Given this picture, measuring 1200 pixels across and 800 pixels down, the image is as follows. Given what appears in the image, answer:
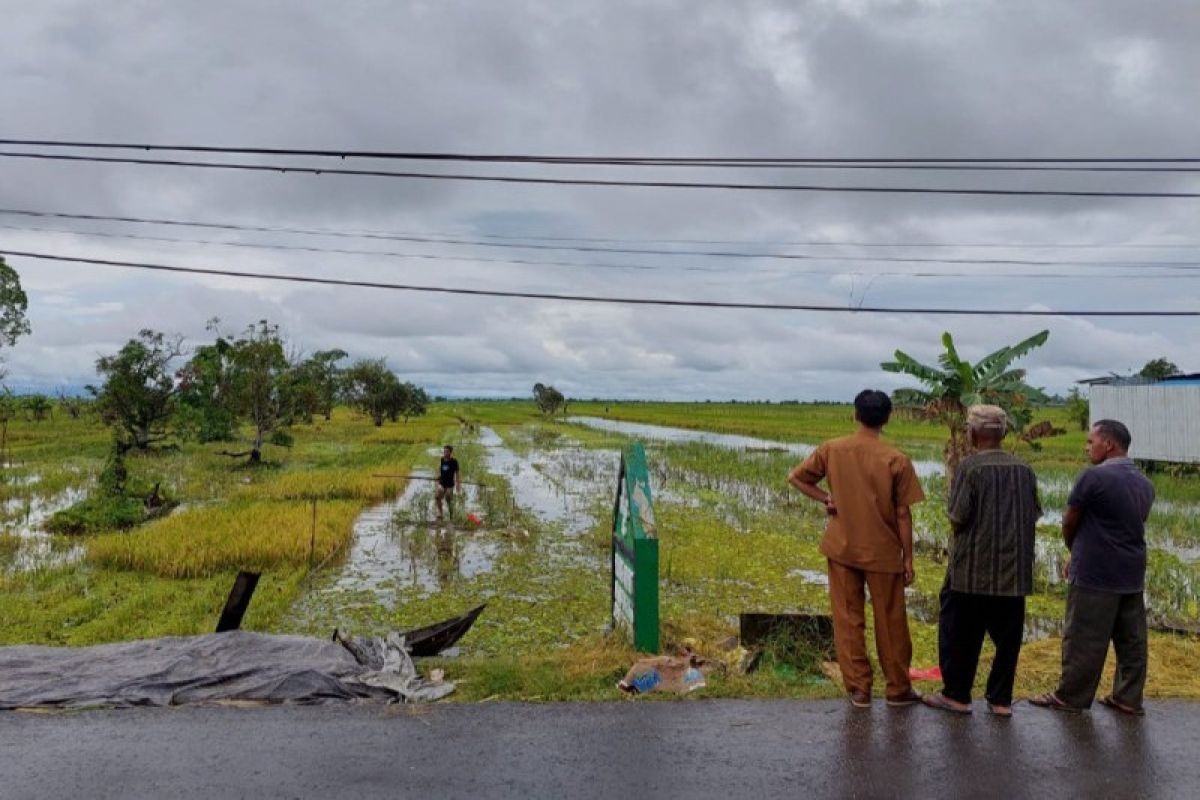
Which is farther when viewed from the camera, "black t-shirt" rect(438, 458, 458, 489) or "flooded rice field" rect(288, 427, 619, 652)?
"black t-shirt" rect(438, 458, 458, 489)

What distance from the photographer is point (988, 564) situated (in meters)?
4.93

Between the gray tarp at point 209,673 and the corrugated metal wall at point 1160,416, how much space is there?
26509 millimetres

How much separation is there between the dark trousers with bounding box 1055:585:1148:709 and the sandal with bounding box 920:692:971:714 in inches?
25.5

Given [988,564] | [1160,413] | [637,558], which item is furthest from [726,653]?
[1160,413]

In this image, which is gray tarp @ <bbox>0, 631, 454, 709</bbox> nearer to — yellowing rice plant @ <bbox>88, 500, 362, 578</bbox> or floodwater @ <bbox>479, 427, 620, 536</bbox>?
yellowing rice plant @ <bbox>88, 500, 362, 578</bbox>

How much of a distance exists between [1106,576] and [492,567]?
9.41 metres

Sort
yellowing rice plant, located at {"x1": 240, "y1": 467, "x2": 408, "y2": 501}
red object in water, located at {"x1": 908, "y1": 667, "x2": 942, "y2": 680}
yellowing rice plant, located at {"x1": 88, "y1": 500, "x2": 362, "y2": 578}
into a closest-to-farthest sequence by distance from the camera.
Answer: red object in water, located at {"x1": 908, "y1": 667, "x2": 942, "y2": 680}, yellowing rice plant, located at {"x1": 88, "y1": 500, "x2": 362, "y2": 578}, yellowing rice plant, located at {"x1": 240, "y1": 467, "x2": 408, "y2": 501}

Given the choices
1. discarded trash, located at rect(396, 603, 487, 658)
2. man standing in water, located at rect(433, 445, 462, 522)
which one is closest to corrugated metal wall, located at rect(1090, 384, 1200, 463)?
man standing in water, located at rect(433, 445, 462, 522)

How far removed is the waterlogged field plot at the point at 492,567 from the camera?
7441mm

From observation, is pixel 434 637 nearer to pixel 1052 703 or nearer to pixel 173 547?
pixel 1052 703

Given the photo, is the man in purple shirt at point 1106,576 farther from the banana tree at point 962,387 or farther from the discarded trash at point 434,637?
the banana tree at point 962,387

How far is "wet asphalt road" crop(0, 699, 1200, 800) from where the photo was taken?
4.11 meters

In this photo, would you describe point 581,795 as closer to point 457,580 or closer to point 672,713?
point 672,713

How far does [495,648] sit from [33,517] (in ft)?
46.7
